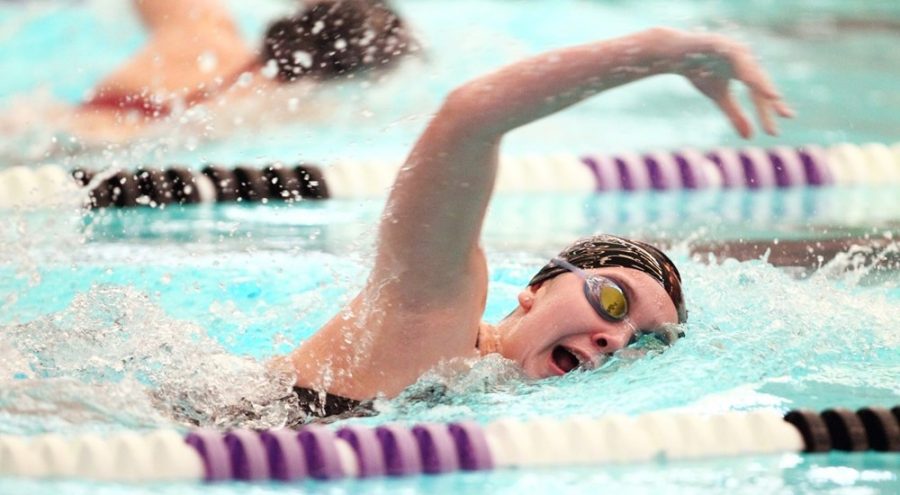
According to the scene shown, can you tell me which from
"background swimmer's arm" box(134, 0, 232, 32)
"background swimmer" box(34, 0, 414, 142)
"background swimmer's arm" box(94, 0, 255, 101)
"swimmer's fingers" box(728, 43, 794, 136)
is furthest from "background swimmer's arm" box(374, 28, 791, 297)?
"background swimmer's arm" box(134, 0, 232, 32)

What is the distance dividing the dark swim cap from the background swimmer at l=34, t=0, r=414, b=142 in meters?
2.51

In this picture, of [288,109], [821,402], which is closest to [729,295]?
[821,402]

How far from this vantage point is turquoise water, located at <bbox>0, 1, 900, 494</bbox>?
2.36 meters

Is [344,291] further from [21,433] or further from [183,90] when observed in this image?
[183,90]

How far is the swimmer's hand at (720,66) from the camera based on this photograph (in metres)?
2.03

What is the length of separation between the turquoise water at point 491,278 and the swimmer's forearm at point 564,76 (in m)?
0.46

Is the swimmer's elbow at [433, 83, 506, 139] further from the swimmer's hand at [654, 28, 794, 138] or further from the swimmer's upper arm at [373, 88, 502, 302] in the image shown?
the swimmer's hand at [654, 28, 794, 138]

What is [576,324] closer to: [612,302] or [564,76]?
[612,302]

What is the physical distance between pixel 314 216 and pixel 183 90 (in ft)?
3.12

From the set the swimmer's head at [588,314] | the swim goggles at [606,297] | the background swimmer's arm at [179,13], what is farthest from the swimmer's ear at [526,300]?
the background swimmer's arm at [179,13]

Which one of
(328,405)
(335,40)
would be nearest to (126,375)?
(328,405)

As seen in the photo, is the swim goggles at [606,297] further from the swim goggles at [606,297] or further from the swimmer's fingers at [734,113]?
the swimmer's fingers at [734,113]

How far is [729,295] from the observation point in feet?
10.7

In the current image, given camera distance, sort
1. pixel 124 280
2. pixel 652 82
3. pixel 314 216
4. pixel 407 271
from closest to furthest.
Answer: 1. pixel 407 271
2. pixel 124 280
3. pixel 314 216
4. pixel 652 82
